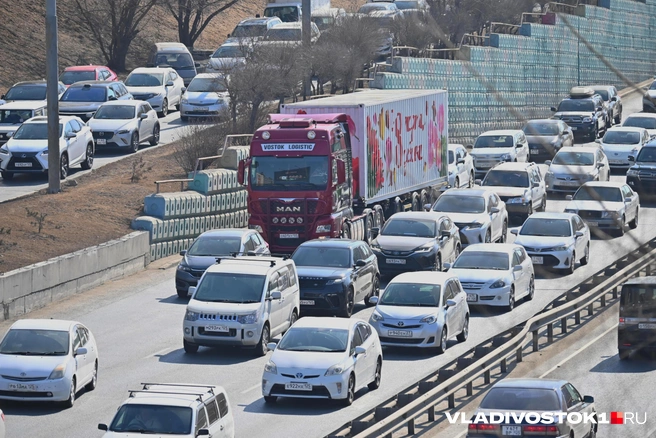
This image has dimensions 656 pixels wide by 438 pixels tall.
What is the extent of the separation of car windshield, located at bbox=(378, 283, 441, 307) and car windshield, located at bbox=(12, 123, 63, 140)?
15.7 m

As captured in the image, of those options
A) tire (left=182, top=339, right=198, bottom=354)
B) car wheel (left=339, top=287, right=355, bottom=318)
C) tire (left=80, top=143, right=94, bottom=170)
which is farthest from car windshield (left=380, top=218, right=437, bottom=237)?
tire (left=80, top=143, right=94, bottom=170)

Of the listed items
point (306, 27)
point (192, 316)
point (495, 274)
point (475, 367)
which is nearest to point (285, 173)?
point (495, 274)

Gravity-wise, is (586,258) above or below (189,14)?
below

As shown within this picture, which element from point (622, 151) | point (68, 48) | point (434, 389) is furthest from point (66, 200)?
point (68, 48)

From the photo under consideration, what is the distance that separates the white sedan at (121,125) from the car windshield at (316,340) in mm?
21835

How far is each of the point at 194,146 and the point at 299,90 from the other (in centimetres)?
1066

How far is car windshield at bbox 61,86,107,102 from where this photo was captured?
4258 cm

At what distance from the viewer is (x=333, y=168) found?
28469 millimetres

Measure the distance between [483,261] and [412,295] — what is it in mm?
4189

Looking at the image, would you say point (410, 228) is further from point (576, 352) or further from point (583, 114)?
point (583, 114)

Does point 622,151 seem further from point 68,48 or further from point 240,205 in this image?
point 68,48

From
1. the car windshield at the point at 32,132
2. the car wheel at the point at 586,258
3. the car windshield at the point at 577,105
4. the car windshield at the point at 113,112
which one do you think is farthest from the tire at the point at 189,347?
the car windshield at the point at 577,105

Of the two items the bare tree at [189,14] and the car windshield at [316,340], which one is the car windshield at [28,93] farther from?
the car windshield at [316,340]

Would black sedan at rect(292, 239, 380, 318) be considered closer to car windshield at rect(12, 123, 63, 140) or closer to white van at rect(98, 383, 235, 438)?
white van at rect(98, 383, 235, 438)
